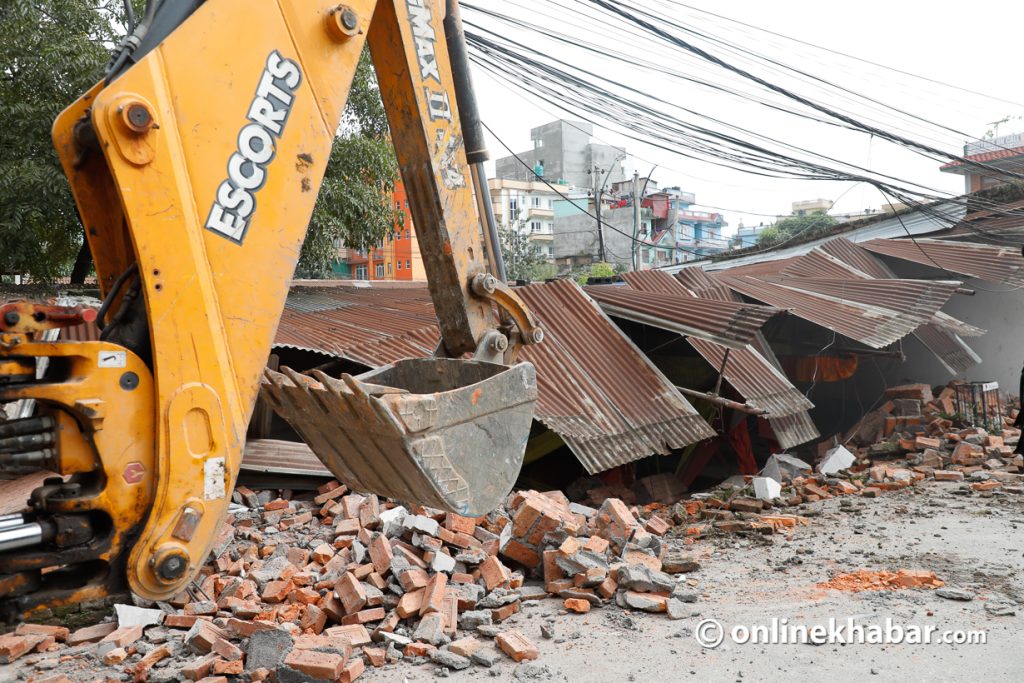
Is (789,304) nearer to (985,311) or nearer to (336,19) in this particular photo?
(985,311)

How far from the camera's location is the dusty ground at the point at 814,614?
4.16 metres

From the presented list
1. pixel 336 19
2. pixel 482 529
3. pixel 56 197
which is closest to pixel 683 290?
pixel 482 529

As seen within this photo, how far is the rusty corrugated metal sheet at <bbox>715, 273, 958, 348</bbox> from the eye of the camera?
31.8 ft

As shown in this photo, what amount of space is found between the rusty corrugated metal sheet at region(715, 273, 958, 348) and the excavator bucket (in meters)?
7.20

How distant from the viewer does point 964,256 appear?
13.5 meters

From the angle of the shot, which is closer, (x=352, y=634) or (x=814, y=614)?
(x=352, y=634)

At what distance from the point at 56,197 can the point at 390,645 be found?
7.84 meters

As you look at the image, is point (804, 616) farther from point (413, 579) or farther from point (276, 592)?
point (276, 592)

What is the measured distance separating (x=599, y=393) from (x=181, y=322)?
5.60 m

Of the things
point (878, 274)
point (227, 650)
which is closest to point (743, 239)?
point (878, 274)

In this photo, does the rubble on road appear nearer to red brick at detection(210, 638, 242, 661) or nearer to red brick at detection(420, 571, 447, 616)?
red brick at detection(420, 571, 447, 616)

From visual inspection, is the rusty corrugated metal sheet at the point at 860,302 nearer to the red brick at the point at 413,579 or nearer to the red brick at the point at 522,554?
the red brick at the point at 522,554

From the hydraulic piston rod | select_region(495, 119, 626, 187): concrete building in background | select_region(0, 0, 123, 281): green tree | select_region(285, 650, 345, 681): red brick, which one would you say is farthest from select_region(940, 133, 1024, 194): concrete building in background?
the hydraulic piston rod

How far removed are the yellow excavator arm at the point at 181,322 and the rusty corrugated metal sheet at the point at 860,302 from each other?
25.7 ft
